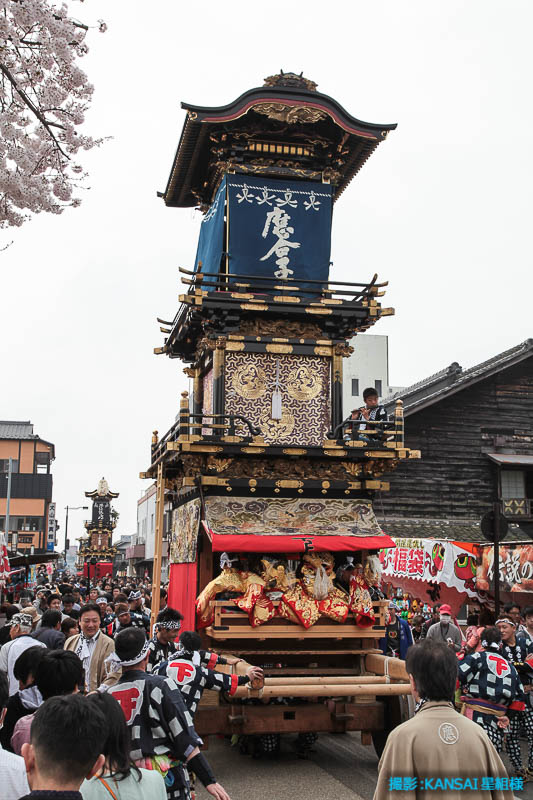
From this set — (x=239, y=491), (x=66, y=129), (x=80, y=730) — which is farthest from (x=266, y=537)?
(x=80, y=730)

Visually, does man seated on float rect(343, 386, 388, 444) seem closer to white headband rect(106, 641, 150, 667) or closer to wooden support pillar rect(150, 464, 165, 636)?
wooden support pillar rect(150, 464, 165, 636)

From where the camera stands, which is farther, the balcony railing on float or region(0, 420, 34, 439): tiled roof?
region(0, 420, 34, 439): tiled roof

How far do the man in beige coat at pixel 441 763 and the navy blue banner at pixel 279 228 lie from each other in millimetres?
12432

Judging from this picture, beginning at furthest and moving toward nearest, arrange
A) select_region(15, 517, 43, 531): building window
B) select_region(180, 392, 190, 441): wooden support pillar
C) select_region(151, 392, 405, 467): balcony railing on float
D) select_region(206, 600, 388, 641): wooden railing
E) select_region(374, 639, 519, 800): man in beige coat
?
1. select_region(15, 517, 43, 531): building window
2. select_region(151, 392, 405, 467): balcony railing on float
3. select_region(180, 392, 190, 441): wooden support pillar
4. select_region(206, 600, 388, 641): wooden railing
5. select_region(374, 639, 519, 800): man in beige coat

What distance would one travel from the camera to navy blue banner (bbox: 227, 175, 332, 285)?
1550 centimetres

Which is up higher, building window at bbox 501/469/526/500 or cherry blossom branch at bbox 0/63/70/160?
cherry blossom branch at bbox 0/63/70/160

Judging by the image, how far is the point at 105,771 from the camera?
388 centimetres

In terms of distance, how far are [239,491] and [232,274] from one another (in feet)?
14.0

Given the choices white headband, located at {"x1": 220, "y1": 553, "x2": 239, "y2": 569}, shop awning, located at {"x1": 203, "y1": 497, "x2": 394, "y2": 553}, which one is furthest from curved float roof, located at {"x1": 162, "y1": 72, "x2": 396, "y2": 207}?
white headband, located at {"x1": 220, "y1": 553, "x2": 239, "y2": 569}

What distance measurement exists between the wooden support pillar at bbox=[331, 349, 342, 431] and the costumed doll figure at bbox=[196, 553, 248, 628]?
419 centimetres

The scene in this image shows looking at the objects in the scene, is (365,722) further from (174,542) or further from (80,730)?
(80,730)

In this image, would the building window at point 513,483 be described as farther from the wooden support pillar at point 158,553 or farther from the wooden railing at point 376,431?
the wooden support pillar at point 158,553

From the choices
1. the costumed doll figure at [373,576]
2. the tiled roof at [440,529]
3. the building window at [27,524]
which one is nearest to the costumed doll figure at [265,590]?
the costumed doll figure at [373,576]

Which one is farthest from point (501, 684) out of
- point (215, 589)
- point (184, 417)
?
point (184, 417)
